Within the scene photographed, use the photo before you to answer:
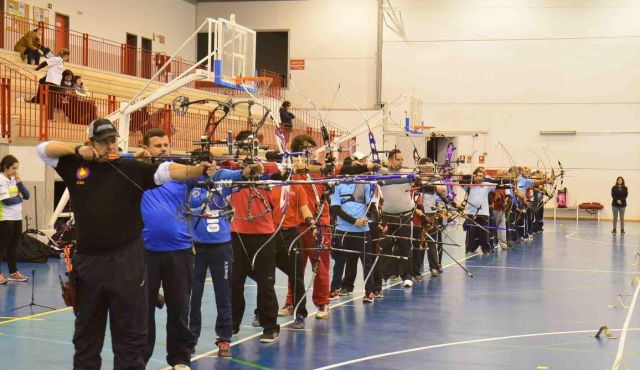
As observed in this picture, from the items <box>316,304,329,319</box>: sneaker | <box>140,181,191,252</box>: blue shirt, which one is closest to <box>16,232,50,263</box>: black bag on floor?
<box>316,304,329,319</box>: sneaker

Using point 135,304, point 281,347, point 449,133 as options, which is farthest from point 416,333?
point 449,133

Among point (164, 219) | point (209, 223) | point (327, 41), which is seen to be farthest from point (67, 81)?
point (327, 41)

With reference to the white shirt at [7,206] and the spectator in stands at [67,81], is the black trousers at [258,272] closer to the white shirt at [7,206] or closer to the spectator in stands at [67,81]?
the white shirt at [7,206]

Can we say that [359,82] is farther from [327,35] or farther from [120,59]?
[120,59]

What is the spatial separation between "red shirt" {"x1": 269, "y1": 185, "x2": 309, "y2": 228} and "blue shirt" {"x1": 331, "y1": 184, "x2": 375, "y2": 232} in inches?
46.8

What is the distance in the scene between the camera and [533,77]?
31.3 metres

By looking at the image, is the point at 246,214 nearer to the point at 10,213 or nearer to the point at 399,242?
the point at 399,242

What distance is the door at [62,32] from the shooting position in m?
24.5

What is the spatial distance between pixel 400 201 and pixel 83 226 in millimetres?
6714

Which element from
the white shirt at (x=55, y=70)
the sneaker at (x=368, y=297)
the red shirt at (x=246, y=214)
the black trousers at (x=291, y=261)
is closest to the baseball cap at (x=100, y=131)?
the red shirt at (x=246, y=214)

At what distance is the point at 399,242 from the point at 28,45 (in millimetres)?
13161

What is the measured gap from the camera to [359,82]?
32.6m

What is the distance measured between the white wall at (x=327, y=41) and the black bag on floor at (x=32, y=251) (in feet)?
60.1

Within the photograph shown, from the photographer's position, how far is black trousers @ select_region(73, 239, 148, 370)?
513 cm
